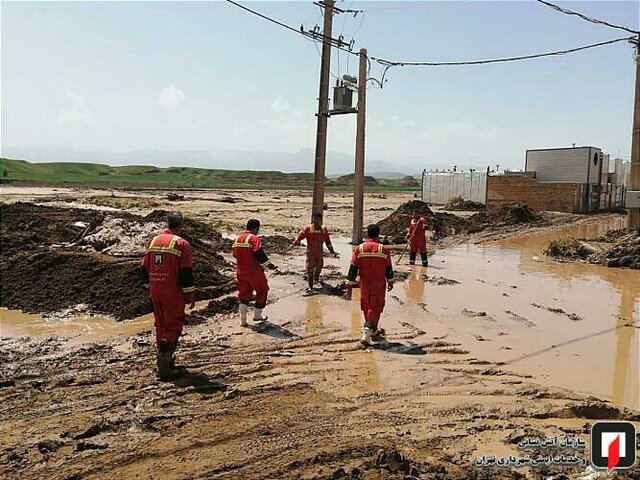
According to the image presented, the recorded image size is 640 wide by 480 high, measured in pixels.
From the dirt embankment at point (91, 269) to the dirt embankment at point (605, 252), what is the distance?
40.1 feet

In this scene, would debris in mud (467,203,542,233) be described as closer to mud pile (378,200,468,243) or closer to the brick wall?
mud pile (378,200,468,243)

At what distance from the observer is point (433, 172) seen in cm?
4788

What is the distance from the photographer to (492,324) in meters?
10.2

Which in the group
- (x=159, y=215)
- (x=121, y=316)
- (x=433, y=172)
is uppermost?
(x=433, y=172)

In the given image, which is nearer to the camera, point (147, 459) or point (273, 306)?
point (147, 459)

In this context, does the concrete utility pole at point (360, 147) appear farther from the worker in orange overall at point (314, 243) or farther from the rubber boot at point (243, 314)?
the rubber boot at point (243, 314)

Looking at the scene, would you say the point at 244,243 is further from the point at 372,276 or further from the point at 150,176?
the point at 150,176

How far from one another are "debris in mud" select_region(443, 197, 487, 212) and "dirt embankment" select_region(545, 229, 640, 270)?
2018 cm

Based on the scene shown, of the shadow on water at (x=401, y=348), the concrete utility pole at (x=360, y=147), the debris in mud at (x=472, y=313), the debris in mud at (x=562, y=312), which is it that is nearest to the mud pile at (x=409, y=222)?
the concrete utility pole at (x=360, y=147)

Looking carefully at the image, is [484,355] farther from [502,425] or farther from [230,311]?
[230,311]

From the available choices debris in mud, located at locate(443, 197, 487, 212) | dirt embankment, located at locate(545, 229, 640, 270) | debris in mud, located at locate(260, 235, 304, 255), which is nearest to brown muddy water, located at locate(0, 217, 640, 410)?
dirt embankment, located at locate(545, 229, 640, 270)

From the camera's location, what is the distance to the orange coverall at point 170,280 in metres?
7.14

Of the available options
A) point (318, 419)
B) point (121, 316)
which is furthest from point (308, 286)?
point (318, 419)

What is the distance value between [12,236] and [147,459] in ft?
47.2
